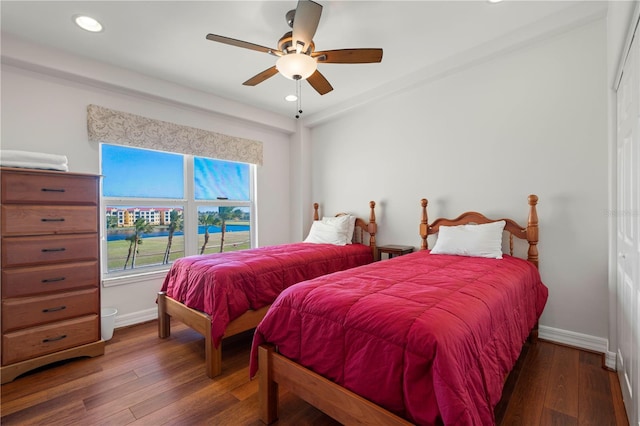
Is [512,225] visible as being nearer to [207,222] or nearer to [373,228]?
[373,228]

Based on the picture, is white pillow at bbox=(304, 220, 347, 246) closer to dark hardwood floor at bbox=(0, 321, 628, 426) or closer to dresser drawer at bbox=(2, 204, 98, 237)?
dark hardwood floor at bbox=(0, 321, 628, 426)

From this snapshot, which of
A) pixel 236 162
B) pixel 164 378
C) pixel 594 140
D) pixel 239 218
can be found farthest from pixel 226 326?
pixel 594 140

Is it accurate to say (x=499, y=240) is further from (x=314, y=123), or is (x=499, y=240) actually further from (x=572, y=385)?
(x=314, y=123)

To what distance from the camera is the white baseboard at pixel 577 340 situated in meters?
2.23

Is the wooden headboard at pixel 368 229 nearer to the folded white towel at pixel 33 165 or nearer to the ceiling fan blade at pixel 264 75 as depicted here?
the ceiling fan blade at pixel 264 75

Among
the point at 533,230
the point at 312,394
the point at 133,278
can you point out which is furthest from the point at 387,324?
the point at 133,278

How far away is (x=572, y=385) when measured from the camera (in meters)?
1.85

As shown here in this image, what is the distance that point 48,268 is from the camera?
216 cm

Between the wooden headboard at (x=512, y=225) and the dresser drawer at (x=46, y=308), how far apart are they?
121 inches

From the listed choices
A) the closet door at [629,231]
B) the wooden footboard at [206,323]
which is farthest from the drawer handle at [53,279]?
the closet door at [629,231]

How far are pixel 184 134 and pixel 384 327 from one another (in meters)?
3.21

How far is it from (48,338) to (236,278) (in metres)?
1.42

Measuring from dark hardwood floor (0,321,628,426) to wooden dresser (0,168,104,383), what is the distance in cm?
19

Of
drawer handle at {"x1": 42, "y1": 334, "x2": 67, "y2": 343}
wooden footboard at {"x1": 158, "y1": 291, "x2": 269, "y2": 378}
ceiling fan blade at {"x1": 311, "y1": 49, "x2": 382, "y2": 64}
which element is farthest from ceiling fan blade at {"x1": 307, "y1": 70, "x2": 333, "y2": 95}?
drawer handle at {"x1": 42, "y1": 334, "x2": 67, "y2": 343}
